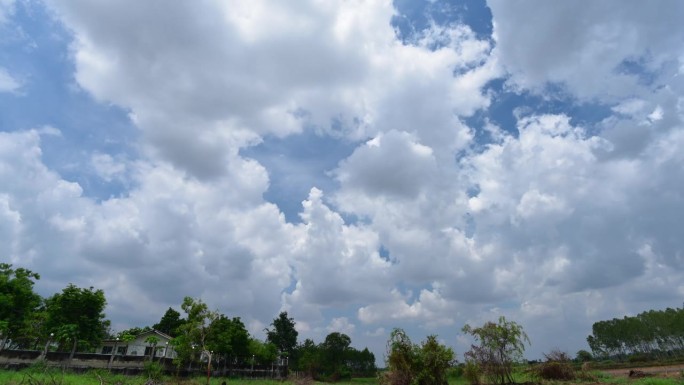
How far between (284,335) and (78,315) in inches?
1744

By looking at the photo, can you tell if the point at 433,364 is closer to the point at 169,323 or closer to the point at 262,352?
the point at 262,352

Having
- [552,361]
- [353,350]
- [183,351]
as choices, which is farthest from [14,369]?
[353,350]

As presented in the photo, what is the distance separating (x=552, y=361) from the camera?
31125mm

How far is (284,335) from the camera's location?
269 feet

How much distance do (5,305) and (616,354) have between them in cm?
10993

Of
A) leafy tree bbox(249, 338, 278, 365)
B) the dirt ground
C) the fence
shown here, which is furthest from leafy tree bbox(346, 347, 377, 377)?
the dirt ground

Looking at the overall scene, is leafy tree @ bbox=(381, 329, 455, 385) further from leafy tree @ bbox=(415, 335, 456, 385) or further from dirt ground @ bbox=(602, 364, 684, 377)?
dirt ground @ bbox=(602, 364, 684, 377)

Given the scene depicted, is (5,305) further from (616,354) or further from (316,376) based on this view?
(616,354)

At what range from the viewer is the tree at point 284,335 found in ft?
265

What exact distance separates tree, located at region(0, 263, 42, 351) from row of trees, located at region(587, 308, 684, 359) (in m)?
97.2

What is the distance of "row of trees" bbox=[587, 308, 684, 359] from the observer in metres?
77.2

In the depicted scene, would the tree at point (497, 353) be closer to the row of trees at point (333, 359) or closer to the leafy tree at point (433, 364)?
the leafy tree at point (433, 364)

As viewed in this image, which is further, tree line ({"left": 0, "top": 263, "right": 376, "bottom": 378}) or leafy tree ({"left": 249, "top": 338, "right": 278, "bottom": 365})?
leafy tree ({"left": 249, "top": 338, "right": 278, "bottom": 365})

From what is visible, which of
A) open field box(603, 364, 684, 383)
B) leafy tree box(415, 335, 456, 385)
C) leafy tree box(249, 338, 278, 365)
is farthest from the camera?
leafy tree box(249, 338, 278, 365)
